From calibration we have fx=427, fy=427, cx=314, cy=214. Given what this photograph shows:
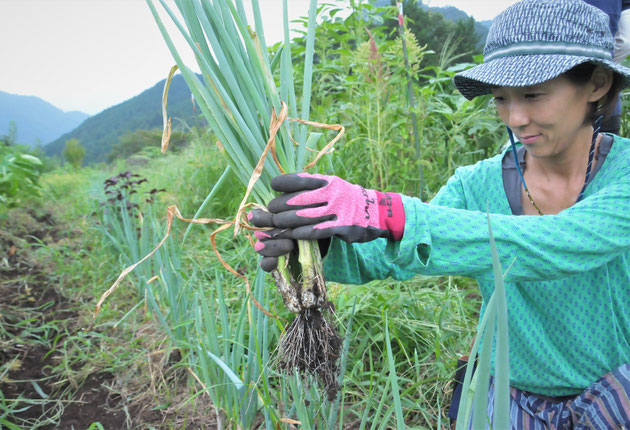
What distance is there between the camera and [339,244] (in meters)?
1.03

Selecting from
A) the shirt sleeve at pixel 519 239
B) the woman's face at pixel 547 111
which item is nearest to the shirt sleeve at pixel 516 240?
the shirt sleeve at pixel 519 239

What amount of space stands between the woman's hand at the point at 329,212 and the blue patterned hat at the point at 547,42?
0.35 meters

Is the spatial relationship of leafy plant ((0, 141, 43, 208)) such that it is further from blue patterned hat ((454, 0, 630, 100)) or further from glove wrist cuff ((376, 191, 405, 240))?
blue patterned hat ((454, 0, 630, 100))

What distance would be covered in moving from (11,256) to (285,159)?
278 cm

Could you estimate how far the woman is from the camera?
2.69ft

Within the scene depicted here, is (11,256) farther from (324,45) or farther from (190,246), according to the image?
(324,45)

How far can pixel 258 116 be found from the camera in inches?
36.5

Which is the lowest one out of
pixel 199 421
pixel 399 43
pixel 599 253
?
pixel 199 421

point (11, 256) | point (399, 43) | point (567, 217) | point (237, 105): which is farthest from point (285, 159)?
point (11, 256)

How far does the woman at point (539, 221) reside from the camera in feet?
2.69

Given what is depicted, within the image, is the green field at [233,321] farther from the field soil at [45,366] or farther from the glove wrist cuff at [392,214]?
the glove wrist cuff at [392,214]

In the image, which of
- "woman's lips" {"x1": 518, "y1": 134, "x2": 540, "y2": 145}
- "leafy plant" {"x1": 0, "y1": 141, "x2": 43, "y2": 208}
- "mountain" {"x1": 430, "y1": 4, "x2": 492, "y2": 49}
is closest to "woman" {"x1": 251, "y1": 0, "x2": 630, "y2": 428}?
"woman's lips" {"x1": 518, "y1": 134, "x2": 540, "y2": 145}

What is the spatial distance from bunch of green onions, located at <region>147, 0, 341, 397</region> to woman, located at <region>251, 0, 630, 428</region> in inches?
3.1

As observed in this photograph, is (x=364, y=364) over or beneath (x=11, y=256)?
beneath
